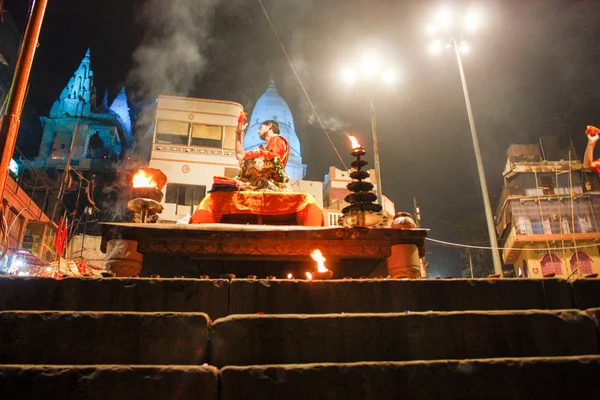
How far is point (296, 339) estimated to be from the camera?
3703 mm

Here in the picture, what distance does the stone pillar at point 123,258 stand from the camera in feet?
21.6

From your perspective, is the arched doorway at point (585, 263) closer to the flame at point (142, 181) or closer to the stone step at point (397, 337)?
the stone step at point (397, 337)

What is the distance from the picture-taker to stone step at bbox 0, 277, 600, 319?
4.15m

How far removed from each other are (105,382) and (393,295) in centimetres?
295

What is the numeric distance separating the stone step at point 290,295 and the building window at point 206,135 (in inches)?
1106

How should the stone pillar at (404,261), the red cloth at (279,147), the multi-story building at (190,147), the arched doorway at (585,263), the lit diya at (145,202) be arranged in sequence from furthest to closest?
the arched doorway at (585,263) < the multi-story building at (190,147) < the red cloth at (279,147) < the lit diya at (145,202) < the stone pillar at (404,261)

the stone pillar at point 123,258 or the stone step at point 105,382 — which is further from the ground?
the stone pillar at point 123,258

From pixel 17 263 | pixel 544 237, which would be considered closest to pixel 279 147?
pixel 17 263

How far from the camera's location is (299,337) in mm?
3713

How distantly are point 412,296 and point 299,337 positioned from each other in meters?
1.49

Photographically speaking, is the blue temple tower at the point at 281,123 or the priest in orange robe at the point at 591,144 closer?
the priest in orange robe at the point at 591,144

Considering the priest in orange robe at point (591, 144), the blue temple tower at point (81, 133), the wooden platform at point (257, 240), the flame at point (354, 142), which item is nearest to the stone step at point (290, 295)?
the wooden platform at point (257, 240)

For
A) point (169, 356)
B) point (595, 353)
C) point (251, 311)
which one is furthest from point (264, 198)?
point (595, 353)

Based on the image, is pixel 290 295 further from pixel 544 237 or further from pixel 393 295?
pixel 544 237
